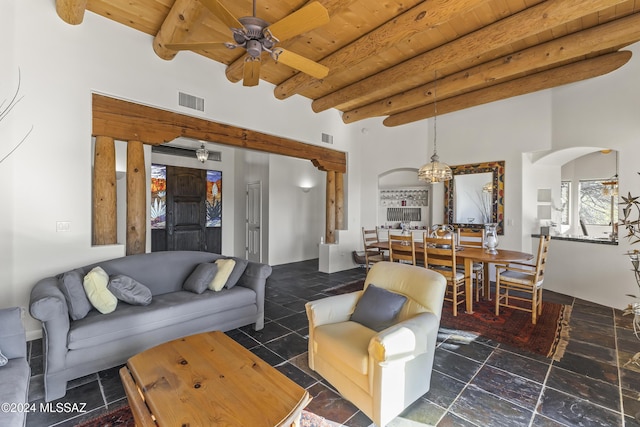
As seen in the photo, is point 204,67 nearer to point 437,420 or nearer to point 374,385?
point 374,385

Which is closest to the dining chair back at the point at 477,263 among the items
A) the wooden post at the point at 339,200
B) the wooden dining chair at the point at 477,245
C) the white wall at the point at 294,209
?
the wooden dining chair at the point at 477,245

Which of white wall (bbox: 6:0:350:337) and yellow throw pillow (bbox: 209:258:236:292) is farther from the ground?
white wall (bbox: 6:0:350:337)

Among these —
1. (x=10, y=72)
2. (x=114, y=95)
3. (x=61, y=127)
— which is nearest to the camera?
(x=10, y=72)

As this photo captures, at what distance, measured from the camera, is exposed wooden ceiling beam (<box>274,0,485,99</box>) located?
8.80ft

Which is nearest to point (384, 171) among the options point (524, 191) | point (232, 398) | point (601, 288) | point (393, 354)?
point (524, 191)

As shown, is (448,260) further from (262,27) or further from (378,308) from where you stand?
(262,27)

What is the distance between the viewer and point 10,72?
9.20 ft

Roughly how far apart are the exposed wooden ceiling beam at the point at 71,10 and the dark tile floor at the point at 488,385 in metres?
3.39

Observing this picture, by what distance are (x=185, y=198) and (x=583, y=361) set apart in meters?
7.18

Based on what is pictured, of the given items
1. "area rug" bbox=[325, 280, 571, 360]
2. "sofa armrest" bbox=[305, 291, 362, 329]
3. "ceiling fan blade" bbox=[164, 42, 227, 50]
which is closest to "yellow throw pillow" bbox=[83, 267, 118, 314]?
"sofa armrest" bbox=[305, 291, 362, 329]

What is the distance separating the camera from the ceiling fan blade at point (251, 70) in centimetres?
265

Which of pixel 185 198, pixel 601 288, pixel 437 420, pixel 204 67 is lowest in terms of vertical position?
pixel 437 420

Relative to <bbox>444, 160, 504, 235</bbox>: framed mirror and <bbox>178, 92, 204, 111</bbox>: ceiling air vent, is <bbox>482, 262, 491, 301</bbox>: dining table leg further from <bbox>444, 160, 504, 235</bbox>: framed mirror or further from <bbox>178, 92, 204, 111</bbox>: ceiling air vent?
<bbox>178, 92, 204, 111</bbox>: ceiling air vent

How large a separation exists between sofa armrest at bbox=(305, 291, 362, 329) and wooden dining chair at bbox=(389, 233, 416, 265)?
187 cm
